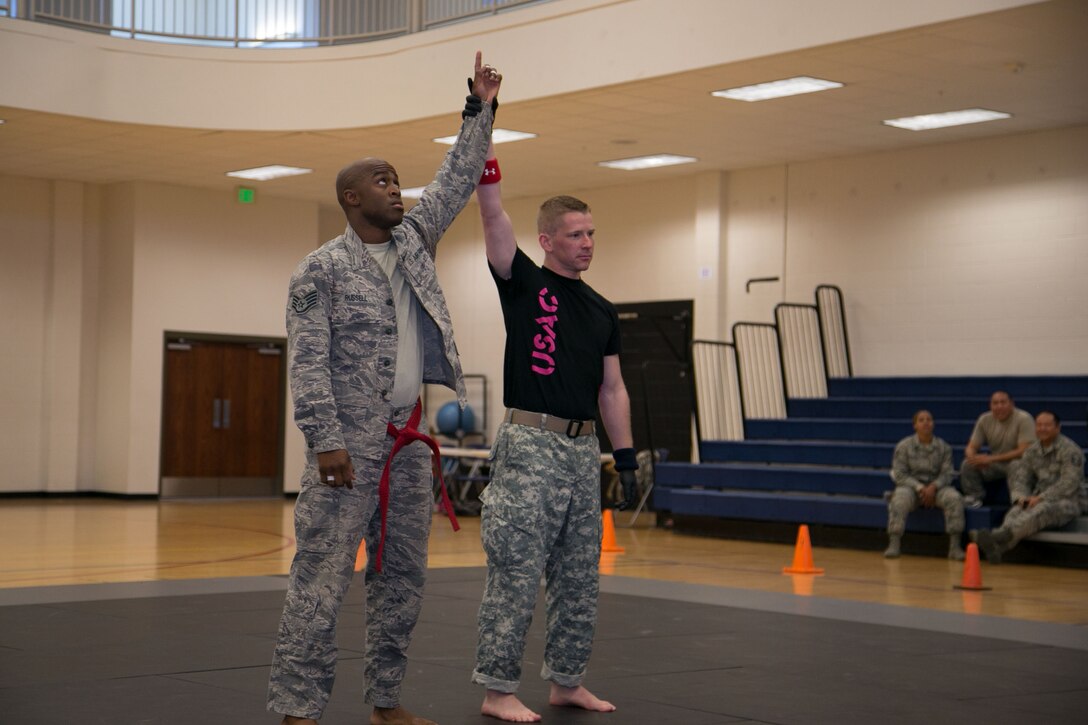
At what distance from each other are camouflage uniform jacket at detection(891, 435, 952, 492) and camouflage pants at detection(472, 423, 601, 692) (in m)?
7.68

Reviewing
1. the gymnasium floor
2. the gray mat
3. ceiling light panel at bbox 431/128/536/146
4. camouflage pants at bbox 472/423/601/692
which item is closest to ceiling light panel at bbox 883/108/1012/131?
ceiling light panel at bbox 431/128/536/146

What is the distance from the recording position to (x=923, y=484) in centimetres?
1173

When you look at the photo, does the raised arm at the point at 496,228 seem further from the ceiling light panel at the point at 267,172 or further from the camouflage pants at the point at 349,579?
the ceiling light panel at the point at 267,172

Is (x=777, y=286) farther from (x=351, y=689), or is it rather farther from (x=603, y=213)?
(x=351, y=689)

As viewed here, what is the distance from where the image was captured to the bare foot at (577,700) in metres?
4.51

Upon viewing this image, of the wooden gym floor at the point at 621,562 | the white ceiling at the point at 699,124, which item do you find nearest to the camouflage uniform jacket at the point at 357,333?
the wooden gym floor at the point at 621,562

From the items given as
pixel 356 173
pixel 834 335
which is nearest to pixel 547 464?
pixel 356 173

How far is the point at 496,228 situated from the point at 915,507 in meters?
8.07

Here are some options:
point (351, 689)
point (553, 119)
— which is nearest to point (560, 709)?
point (351, 689)

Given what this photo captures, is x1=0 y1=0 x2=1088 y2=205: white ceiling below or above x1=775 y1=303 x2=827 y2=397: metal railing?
above

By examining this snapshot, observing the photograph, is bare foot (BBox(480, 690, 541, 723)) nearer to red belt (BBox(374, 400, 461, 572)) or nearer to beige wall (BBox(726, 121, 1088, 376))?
red belt (BBox(374, 400, 461, 572))

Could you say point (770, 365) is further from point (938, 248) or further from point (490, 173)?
point (490, 173)

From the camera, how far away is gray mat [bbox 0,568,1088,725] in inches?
176

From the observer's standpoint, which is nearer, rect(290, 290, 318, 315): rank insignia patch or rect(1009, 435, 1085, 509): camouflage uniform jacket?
rect(290, 290, 318, 315): rank insignia patch
